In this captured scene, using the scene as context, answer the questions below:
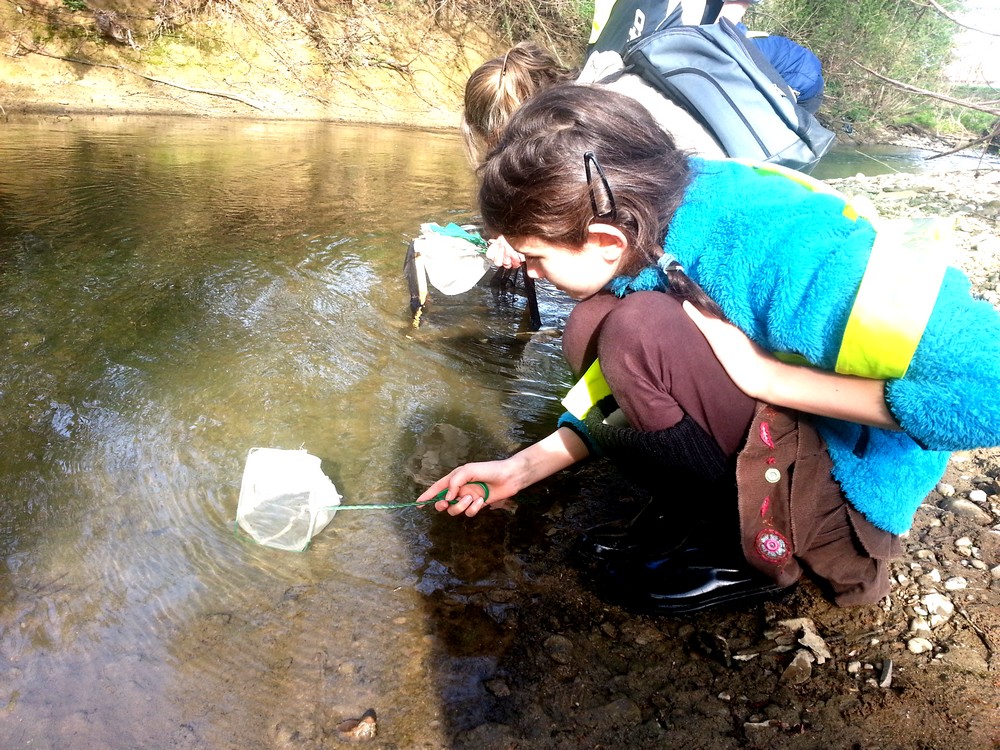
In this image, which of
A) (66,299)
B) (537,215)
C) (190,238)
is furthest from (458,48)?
(537,215)

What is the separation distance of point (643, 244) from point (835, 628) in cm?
89

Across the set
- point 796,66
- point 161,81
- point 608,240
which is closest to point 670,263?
point 608,240

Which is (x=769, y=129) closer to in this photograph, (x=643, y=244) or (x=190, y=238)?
(x=643, y=244)

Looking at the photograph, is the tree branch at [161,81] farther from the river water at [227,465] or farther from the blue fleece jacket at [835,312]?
the blue fleece jacket at [835,312]

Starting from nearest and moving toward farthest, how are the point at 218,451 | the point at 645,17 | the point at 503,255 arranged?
the point at 218,451, the point at 645,17, the point at 503,255

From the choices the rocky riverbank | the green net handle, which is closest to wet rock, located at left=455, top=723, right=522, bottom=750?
the rocky riverbank

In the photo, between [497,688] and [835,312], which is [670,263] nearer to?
[835,312]

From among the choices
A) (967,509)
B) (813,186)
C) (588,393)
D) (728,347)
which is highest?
(813,186)

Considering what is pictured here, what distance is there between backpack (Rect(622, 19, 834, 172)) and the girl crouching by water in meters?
0.66

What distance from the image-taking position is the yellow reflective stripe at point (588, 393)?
5.56 feet

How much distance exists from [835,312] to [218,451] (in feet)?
5.38

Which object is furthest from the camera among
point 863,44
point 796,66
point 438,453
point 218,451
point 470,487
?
point 863,44

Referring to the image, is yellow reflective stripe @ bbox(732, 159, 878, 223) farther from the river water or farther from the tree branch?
the tree branch

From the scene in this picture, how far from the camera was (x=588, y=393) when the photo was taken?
1.70 metres
